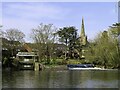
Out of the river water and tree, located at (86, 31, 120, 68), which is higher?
tree, located at (86, 31, 120, 68)

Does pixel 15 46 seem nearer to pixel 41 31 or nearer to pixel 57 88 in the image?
pixel 41 31

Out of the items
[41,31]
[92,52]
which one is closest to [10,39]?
[41,31]

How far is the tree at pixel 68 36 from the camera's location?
68894 mm

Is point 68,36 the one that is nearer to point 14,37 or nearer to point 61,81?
point 14,37

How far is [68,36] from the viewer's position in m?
70.1

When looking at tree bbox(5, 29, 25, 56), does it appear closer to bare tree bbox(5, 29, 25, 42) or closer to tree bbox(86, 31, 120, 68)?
bare tree bbox(5, 29, 25, 42)

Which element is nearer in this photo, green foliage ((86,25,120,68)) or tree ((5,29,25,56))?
green foliage ((86,25,120,68))

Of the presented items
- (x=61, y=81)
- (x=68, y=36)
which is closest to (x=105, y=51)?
(x=61, y=81)

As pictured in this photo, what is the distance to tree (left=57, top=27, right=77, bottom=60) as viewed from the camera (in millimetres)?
68894

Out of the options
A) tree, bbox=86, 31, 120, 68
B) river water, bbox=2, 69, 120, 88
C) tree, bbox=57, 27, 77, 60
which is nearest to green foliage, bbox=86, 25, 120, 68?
tree, bbox=86, 31, 120, 68

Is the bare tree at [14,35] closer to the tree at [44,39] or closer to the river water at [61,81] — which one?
the tree at [44,39]

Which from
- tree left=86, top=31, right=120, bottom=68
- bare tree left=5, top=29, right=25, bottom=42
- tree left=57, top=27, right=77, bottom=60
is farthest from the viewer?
tree left=57, top=27, right=77, bottom=60

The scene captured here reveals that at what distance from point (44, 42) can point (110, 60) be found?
1455 cm

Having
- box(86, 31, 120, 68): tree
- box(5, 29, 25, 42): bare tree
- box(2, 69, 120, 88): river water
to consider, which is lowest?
box(2, 69, 120, 88): river water
